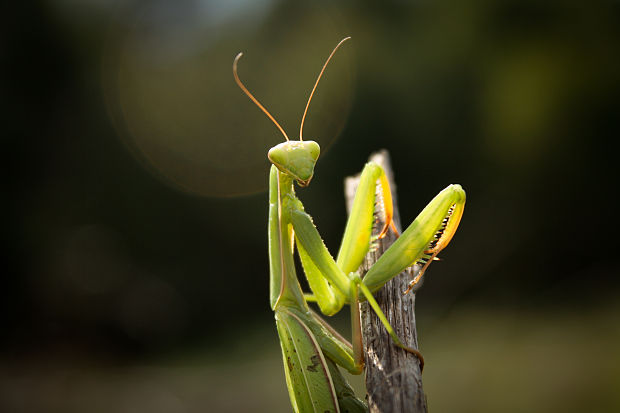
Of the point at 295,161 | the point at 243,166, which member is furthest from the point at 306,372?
the point at 243,166

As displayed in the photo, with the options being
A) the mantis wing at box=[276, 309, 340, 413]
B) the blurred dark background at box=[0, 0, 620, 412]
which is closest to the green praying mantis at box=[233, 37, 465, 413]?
the mantis wing at box=[276, 309, 340, 413]

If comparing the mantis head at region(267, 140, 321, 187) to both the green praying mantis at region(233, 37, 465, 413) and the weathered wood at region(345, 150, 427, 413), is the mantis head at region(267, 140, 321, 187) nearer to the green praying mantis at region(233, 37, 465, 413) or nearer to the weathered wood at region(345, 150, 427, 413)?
the green praying mantis at region(233, 37, 465, 413)

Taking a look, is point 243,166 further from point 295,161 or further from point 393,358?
point 393,358

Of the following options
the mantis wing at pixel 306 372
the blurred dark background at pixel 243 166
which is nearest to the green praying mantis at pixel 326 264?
the mantis wing at pixel 306 372

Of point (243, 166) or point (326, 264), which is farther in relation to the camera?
point (243, 166)

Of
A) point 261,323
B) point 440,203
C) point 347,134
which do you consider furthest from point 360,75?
point 440,203

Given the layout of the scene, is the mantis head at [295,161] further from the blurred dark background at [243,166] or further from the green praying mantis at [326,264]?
the blurred dark background at [243,166]

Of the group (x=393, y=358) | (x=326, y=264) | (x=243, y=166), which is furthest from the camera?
(x=243, y=166)
